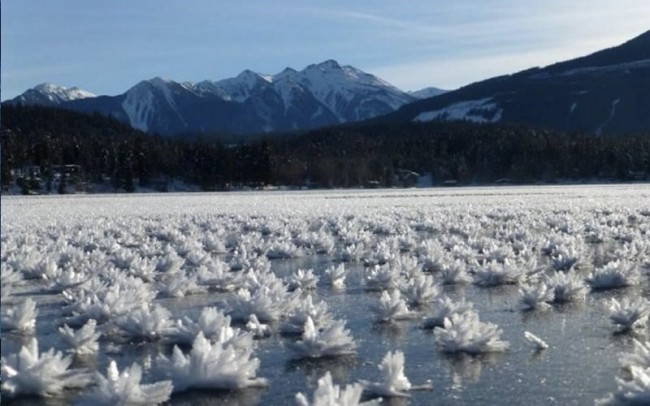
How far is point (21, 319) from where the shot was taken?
10.6 metres

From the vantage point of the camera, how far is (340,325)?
31.1ft

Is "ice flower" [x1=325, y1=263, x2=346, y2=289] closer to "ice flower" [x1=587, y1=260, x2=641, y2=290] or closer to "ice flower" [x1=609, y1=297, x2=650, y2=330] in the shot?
"ice flower" [x1=587, y1=260, x2=641, y2=290]

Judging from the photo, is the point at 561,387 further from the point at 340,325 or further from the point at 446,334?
the point at 340,325

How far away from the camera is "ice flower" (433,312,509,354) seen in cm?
938

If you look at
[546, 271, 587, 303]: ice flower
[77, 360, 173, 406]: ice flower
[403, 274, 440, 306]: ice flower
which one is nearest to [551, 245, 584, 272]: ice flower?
[546, 271, 587, 303]: ice flower

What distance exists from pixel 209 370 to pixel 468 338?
3.00m

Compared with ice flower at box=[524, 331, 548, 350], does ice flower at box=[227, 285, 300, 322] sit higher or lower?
higher

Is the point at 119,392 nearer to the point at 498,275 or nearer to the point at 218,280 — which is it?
the point at 218,280

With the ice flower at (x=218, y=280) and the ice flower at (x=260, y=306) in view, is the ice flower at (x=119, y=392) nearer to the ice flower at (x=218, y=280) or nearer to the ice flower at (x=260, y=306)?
the ice flower at (x=260, y=306)

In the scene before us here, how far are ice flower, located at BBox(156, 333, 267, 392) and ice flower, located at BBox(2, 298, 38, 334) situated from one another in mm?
3210

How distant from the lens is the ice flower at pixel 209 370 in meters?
7.96

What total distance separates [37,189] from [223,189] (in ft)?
80.3

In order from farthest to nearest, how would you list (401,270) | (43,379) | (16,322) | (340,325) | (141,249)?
(141,249), (401,270), (16,322), (340,325), (43,379)

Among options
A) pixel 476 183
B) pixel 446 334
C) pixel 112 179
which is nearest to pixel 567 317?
pixel 446 334
